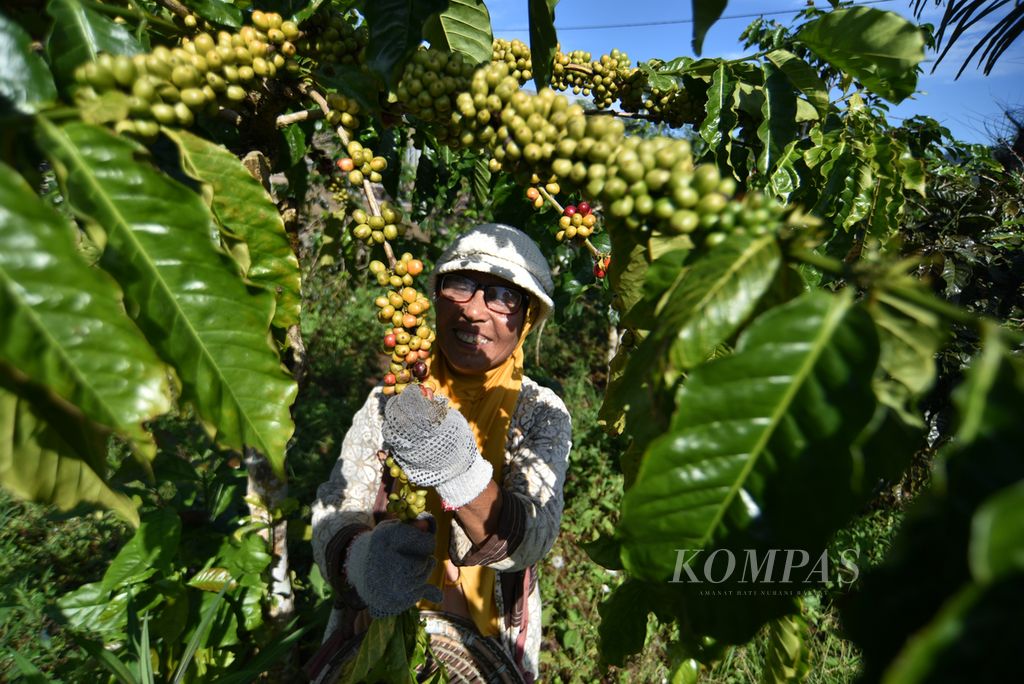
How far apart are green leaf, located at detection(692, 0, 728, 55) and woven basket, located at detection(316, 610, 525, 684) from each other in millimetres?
2111

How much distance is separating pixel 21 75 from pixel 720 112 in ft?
4.72

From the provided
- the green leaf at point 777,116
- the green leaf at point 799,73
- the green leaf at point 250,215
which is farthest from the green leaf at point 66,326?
the green leaf at point 799,73

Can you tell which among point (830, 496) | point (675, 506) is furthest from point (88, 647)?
point (830, 496)

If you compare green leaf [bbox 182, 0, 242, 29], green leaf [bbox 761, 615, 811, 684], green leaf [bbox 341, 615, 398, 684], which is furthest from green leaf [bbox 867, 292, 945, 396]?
green leaf [bbox 341, 615, 398, 684]

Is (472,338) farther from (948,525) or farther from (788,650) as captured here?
(948,525)

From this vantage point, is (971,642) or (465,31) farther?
(465,31)

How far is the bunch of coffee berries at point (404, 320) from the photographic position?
108cm

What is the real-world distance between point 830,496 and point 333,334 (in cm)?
674

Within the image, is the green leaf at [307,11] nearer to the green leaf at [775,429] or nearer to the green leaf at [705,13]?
the green leaf at [705,13]

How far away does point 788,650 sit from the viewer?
1.05 metres

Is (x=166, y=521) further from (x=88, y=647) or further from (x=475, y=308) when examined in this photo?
(x=475, y=308)

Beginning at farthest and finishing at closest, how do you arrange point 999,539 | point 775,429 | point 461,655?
point 461,655, point 775,429, point 999,539

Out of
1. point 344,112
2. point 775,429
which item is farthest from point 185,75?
point 775,429

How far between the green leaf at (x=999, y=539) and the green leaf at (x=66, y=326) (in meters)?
0.76
